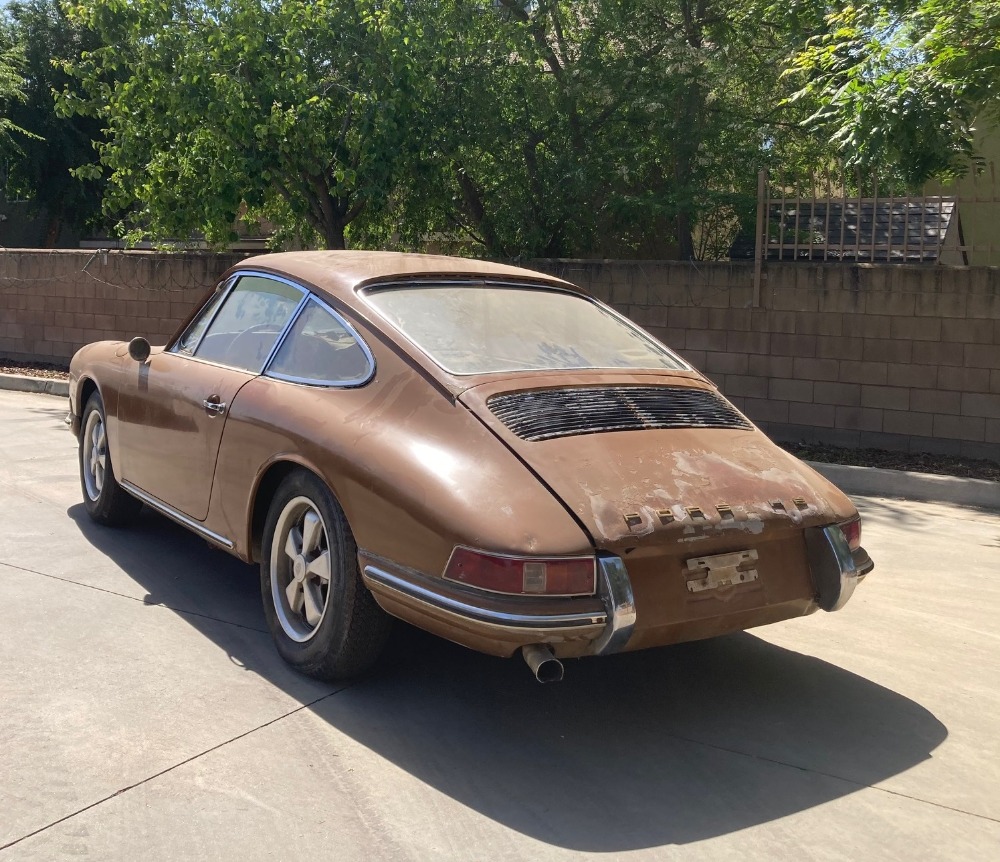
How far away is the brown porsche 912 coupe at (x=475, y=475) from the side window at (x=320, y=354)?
0.01 metres

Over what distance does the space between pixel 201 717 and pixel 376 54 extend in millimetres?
9763

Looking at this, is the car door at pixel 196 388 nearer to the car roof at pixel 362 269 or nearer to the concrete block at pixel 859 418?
the car roof at pixel 362 269

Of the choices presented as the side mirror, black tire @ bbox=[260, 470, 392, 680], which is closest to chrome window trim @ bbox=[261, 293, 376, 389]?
black tire @ bbox=[260, 470, 392, 680]

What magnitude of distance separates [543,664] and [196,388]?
7.87 feet

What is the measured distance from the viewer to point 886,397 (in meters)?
9.64

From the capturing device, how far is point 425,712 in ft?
13.0

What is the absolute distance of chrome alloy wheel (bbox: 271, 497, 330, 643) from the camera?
13.6 feet

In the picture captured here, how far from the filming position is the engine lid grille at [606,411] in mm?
3928

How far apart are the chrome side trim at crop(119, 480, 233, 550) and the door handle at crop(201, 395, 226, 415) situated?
0.52 m

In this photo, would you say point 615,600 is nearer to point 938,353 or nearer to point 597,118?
point 938,353

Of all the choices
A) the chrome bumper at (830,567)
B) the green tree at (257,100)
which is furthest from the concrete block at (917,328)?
the chrome bumper at (830,567)

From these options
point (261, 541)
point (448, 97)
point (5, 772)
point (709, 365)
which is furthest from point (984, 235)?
point (5, 772)

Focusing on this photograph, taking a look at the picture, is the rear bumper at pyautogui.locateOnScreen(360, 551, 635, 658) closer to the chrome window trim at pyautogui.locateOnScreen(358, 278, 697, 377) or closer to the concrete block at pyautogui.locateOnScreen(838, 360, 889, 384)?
the chrome window trim at pyautogui.locateOnScreen(358, 278, 697, 377)

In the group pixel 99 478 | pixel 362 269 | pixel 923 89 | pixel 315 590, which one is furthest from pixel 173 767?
pixel 923 89
